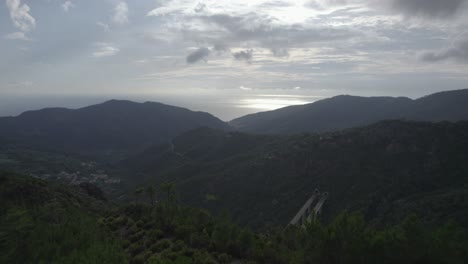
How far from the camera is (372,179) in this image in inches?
2143

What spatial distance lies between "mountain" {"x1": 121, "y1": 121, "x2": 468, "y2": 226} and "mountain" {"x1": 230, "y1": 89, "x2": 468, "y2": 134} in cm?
7706

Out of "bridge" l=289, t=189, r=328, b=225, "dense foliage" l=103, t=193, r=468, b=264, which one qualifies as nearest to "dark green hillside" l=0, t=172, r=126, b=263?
"dense foliage" l=103, t=193, r=468, b=264

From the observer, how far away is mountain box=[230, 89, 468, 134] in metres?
137

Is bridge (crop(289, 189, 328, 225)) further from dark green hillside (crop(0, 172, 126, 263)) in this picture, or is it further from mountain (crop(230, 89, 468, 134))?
mountain (crop(230, 89, 468, 134))

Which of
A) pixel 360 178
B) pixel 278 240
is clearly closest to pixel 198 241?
pixel 278 240

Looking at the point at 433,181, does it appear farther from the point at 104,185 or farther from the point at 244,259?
the point at 104,185

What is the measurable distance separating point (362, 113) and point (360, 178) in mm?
139405

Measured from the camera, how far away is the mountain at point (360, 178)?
44.9 meters

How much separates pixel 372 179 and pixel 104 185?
275 ft

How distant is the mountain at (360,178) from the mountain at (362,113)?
77064 millimetres

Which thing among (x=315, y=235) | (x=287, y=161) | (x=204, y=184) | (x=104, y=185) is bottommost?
(x=104, y=185)

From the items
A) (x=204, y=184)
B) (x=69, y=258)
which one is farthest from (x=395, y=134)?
(x=69, y=258)

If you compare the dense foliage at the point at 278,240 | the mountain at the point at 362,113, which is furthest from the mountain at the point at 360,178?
the mountain at the point at 362,113

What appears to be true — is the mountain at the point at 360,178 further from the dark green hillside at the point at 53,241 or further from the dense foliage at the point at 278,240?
the dark green hillside at the point at 53,241
